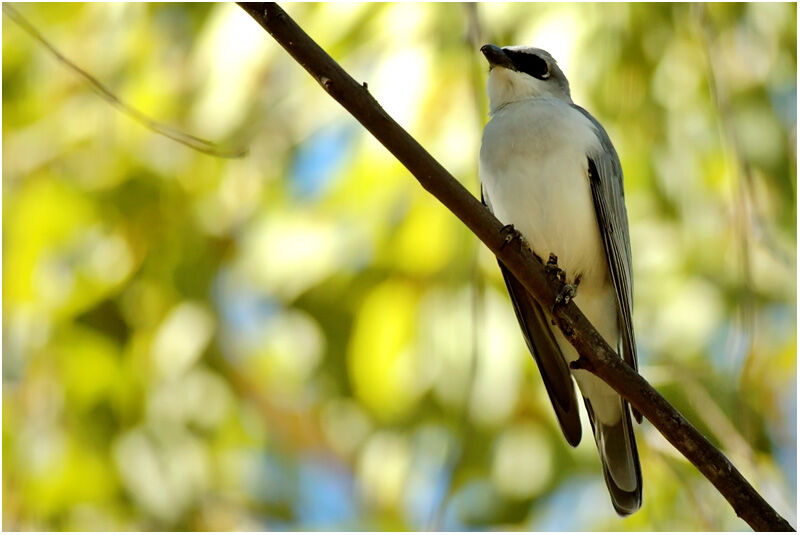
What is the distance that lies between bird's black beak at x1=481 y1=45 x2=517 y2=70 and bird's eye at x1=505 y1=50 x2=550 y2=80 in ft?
0.19

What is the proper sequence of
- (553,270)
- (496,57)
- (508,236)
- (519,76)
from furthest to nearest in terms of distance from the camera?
(519,76), (496,57), (553,270), (508,236)

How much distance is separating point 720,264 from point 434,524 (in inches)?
84.8

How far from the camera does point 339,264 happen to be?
389 centimetres

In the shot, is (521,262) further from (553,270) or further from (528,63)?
(528,63)

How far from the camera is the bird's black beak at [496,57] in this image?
389 cm

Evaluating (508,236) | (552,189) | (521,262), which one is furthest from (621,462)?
(508,236)

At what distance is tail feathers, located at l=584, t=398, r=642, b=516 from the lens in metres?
3.36

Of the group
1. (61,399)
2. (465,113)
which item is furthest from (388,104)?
(61,399)

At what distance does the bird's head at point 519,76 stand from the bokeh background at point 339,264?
0.39 feet

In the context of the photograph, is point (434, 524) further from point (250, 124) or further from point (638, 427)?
point (250, 124)

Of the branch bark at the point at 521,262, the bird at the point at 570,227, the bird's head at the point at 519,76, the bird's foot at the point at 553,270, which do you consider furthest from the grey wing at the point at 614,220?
the branch bark at the point at 521,262

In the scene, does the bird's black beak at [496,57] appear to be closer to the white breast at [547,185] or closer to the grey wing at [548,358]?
the white breast at [547,185]

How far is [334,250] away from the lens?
389cm

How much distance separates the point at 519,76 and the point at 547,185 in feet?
2.34
